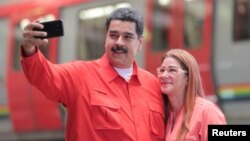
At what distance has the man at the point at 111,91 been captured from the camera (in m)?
2.67

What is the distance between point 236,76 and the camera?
6.53 metres

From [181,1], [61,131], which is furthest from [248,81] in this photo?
[61,131]

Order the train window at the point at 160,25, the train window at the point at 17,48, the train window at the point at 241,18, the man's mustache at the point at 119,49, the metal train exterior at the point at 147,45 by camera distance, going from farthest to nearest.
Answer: the train window at the point at 17,48 < the train window at the point at 160,25 < the train window at the point at 241,18 < the metal train exterior at the point at 147,45 < the man's mustache at the point at 119,49

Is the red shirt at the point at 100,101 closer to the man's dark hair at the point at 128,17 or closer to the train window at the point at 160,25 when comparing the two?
the man's dark hair at the point at 128,17

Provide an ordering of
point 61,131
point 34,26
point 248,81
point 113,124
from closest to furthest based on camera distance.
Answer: point 34,26, point 113,124, point 248,81, point 61,131

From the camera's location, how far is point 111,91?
277cm

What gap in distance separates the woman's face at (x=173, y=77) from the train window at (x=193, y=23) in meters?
4.11

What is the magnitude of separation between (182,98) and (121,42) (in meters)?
0.40

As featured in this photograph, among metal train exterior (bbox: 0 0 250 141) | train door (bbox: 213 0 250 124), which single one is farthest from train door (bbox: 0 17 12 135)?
train door (bbox: 213 0 250 124)

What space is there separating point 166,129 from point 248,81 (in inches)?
147

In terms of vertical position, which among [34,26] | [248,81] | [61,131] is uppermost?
[34,26]

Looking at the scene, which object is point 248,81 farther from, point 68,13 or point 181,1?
point 68,13

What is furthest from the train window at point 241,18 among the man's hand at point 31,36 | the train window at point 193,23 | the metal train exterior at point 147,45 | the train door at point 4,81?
the man's hand at point 31,36

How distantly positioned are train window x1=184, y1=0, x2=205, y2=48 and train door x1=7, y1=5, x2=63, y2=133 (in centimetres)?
200
